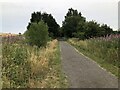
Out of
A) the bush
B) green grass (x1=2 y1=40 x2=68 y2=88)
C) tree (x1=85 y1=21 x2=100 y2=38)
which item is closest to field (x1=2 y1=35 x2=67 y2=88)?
green grass (x1=2 y1=40 x2=68 y2=88)

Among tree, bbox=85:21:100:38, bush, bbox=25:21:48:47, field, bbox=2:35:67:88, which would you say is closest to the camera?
field, bbox=2:35:67:88

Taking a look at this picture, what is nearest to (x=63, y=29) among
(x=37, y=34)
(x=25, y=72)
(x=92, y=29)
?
(x=92, y=29)

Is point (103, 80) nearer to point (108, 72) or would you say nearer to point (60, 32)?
point (108, 72)

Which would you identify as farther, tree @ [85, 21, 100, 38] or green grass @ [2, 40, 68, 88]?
tree @ [85, 21, 100, 38]

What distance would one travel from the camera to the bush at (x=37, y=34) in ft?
89.0

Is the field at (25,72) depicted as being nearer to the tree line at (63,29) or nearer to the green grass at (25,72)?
the green grass at (25,72)

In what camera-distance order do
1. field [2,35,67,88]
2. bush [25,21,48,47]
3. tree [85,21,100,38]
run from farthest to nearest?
tree [85,21,100,38], bush [25,21,48,47], field [2,35,67,88]

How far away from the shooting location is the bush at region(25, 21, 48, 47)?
27141mm

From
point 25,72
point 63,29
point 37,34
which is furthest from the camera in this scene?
point 63,29

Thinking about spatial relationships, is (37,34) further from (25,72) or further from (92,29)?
(92,29)

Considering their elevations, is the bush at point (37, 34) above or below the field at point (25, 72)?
above

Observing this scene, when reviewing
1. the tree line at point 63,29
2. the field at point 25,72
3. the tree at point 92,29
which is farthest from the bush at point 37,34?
the tree at point 92,29

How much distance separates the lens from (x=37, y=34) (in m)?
27.4

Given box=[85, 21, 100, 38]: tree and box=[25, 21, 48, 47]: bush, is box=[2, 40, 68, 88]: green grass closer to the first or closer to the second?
box=[25, 21, 48, 47]: bush
